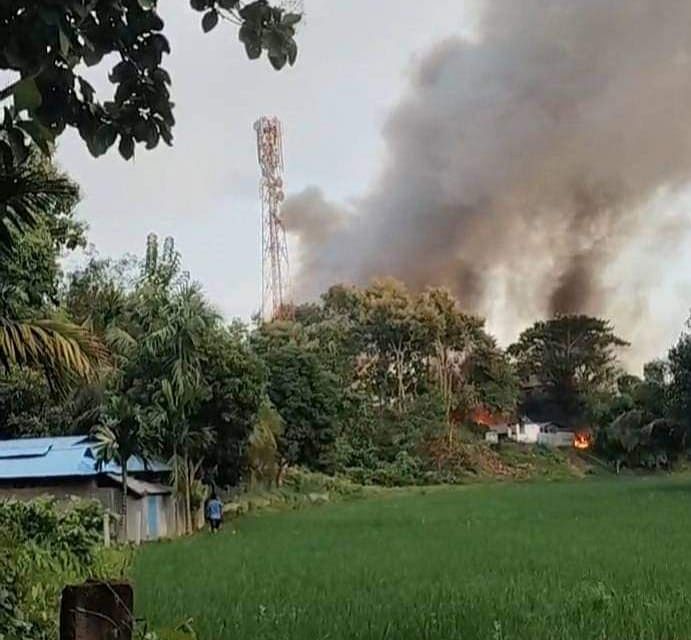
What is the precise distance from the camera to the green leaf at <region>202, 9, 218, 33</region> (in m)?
2.16

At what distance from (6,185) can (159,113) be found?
419mm

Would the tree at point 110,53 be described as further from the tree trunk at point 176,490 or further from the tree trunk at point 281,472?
the tree trunk at point 281,472

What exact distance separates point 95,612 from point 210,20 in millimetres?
1292

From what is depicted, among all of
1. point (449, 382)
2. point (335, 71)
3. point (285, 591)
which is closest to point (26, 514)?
point (285, 591)

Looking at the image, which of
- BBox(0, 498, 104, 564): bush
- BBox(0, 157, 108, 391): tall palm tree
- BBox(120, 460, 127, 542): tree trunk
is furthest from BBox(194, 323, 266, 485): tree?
BBox(0, 157, 108, 391): tall palm tree

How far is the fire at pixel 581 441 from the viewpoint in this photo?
45016 millimetres

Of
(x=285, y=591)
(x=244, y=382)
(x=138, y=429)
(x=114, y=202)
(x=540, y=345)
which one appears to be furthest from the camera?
(x=540, y=345)

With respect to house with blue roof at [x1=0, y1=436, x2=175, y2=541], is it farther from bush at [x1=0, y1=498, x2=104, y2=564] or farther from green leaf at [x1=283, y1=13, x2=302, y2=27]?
green leaf at [x1=283, y1=13, x2=302, y2=27]

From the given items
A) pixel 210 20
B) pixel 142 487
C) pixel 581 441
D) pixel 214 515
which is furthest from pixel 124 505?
pixel 581 441

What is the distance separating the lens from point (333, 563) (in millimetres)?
10469

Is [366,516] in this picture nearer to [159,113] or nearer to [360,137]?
[360,137]

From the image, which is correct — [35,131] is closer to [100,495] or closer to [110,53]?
[110,53]

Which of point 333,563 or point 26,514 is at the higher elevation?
point 26,514

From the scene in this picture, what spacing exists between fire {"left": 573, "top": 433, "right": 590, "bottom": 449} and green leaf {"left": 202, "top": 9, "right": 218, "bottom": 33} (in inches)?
1750
